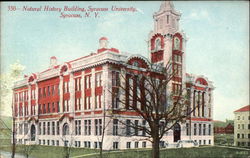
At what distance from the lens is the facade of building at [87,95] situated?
21.5 metres

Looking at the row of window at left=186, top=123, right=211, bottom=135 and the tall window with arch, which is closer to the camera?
the tall window with arch

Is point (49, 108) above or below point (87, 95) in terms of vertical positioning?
below

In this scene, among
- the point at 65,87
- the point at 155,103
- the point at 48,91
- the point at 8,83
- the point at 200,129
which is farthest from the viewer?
the point at 200,129

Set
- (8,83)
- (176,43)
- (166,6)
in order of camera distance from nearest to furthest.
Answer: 1. (166,6)
2. (8,83)
3. (176,43)

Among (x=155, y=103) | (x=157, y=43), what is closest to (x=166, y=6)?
(x=157, y=43)

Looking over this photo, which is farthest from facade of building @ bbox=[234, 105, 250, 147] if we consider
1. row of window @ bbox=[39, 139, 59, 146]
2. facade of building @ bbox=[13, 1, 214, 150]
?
row of window @ bbox=[39, 139, 59, 146]

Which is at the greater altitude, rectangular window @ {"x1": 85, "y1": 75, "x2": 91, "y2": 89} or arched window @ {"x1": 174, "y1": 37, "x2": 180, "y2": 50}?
arched window @ {"x1": 174, "y1": 37, "x2": 180, "y2": 50}

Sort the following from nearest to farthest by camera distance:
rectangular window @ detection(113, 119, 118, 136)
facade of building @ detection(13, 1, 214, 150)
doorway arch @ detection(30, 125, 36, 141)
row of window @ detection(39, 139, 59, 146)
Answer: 1. facade of building @ detection(13, 1, 214, 150)
2. rectangular window @ detection(113, 119, 118, 136)
3. row of window @ detection(39, 139, 59, 146)
4. doorway arch @ detection(30, 125, 36, 141)

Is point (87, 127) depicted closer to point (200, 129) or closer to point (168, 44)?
point (168, 44)

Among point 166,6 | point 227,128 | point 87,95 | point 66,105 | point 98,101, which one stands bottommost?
point 227,128

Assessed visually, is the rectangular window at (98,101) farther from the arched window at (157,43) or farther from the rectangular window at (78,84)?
the arched window at (157,43)

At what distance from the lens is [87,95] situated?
77.4ft

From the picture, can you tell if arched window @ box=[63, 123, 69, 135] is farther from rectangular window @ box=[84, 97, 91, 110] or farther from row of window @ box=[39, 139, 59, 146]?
rectangular window @ box=[84, 97, 91, 110]

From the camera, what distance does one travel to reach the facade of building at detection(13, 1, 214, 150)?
848 inches
